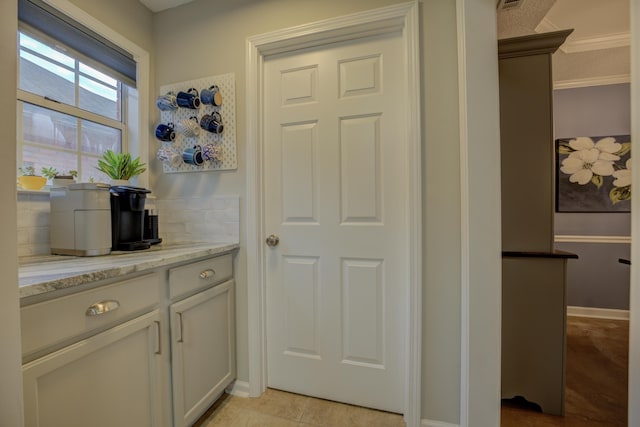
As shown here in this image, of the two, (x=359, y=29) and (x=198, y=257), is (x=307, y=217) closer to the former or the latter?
(x=198, y=257)

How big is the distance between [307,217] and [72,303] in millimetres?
1064

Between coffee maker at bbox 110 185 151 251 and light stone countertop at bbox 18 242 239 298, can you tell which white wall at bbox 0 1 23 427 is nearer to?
light stone countertop at bbox 18 242 239 298

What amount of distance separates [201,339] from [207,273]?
1.07 feet

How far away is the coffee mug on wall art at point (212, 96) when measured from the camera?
163 centimetres

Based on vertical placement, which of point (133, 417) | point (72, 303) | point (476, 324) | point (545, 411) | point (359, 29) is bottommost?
point (545, 411)

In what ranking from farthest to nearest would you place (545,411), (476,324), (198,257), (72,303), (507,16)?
(507,16) < (545,411) < (198,257) < (476,324) < (72,303)

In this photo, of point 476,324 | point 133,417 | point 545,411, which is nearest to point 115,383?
point 133,417

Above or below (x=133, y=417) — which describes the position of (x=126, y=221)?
above

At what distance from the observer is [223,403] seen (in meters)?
1.56

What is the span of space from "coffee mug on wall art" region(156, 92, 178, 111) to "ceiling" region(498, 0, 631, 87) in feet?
6.94

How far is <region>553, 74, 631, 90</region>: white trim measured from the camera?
2.77m

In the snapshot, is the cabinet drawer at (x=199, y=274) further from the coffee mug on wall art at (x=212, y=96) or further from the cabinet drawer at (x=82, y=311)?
the coffee mug on wall art at (x=212, y=96)

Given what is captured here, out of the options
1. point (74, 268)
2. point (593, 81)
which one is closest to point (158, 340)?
point (74, 268)

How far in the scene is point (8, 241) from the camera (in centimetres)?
49
